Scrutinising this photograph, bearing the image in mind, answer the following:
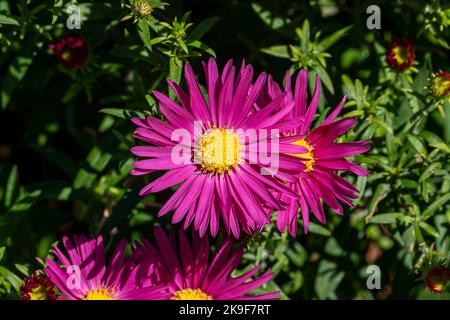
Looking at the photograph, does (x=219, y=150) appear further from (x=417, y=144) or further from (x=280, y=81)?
(x=417, y=144)

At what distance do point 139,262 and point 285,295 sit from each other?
67 cm

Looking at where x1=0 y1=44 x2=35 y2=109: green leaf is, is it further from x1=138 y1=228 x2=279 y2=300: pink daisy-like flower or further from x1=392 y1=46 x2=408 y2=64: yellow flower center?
x1=392 y1=46 x2=408 y2=64: yellow flower center

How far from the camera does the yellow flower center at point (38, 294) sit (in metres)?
2.18

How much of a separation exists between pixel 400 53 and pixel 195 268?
1141 millimetres

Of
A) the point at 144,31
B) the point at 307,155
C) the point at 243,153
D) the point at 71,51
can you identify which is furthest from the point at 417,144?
the point at 71,51

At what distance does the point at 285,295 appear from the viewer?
266 centimetres

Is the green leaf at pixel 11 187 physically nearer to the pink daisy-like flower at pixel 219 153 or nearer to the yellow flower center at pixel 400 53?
the pink daisy-like flower at pixel 219 153

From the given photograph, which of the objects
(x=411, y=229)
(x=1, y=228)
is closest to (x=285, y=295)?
(x=411, y=229)

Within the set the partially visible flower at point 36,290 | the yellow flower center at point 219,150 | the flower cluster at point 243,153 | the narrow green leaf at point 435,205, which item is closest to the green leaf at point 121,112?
the flower cluster at point 243,153

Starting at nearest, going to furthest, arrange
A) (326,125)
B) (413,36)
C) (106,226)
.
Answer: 1. (326,125)
2. (106,226)
3. (413,36)

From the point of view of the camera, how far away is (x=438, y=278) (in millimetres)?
2275

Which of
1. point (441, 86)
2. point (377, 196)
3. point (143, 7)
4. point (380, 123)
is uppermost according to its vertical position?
point (143, 7)

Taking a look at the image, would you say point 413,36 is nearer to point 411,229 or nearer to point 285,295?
point 411,229

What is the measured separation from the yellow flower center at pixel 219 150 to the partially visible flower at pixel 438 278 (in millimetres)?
800
